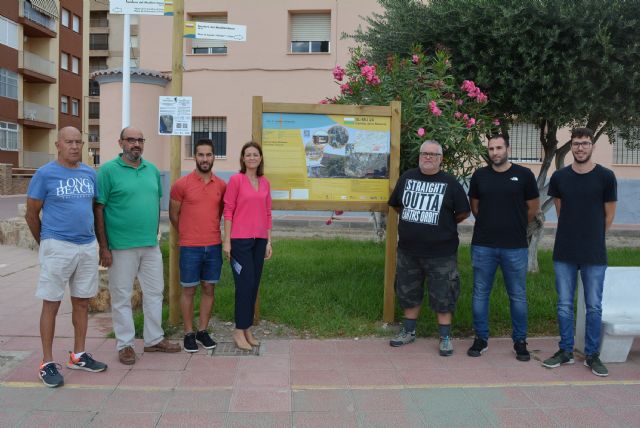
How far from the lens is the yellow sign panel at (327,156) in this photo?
550 cm

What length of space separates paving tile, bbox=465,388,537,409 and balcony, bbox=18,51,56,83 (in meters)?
36.5

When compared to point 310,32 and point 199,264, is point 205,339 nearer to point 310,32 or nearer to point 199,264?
point 199,264

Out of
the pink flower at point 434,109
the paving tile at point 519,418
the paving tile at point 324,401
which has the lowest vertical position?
the paving tile at point 324,401

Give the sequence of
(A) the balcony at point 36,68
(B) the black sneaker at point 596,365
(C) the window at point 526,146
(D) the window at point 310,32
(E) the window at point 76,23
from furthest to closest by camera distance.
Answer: (E) the window at point 76,23, (A) the balcony at point 36,68, (D) the window at point 310,32, (C) the window at point 526,146, (B) the black sneaker at point 596,365

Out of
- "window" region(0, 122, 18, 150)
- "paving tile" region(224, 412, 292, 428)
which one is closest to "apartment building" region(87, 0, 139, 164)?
"window" region(0, 122, 18, 150)

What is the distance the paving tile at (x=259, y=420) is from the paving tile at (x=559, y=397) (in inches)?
69.6

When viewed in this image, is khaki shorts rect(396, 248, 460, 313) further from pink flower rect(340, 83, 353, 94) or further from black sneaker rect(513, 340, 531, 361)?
pink flower rect(340, 83, 353, 94)

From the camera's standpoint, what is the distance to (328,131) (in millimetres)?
5547

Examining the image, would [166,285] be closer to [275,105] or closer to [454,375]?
[275,105]

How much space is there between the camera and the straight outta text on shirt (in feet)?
15.7

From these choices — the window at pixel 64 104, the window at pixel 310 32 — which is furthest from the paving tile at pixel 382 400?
the window at pixel 64 104

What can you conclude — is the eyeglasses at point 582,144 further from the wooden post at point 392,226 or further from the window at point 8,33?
the window at point 8,33

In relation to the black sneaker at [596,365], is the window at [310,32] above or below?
above

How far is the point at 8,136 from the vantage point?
3288cm
